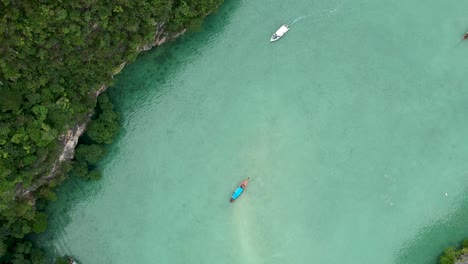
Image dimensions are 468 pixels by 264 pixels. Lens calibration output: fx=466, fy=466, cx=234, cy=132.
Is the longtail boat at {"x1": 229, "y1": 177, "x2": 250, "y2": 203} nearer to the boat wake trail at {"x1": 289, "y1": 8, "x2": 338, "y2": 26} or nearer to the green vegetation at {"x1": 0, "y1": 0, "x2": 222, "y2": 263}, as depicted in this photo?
the green vegetation at {"x1": 0, "y1": 0, "x2": 222, "y2": 263}

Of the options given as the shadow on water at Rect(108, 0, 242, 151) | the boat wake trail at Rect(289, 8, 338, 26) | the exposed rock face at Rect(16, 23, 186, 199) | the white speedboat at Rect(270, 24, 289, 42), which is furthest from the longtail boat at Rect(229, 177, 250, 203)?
the boat wake trail at Rect(289, 8, 338, 26)

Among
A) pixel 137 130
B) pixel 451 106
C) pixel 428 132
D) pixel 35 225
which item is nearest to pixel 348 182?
pixel 428 132

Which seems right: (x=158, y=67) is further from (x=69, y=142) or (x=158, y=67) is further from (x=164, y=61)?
(x=69, y=142)

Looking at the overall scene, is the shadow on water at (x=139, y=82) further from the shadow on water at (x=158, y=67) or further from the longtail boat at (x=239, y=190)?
the longtail boat at (x=239, y=190)

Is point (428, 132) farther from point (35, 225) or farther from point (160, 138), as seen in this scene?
point (35, 225)

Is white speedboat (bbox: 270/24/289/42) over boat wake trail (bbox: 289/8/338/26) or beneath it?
over

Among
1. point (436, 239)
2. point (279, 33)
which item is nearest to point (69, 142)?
point (279, 33)
